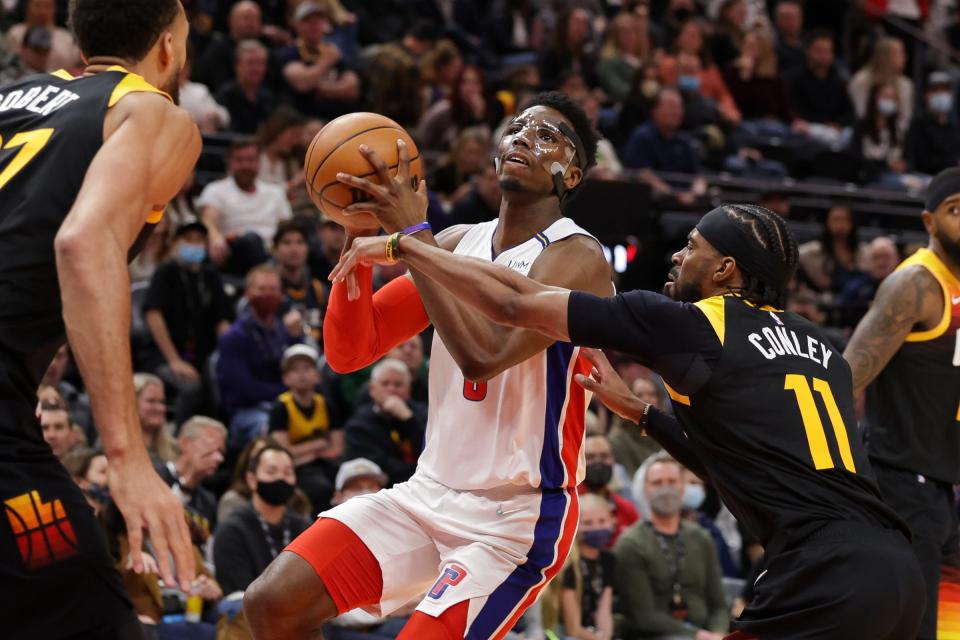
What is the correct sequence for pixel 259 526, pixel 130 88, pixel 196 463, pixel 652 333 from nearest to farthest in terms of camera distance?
pixel 130 88
pixel 652 333
pixel 259 526
pixel 196 463

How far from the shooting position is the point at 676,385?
4.46 meters

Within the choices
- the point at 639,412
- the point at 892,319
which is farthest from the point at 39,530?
the point at 892,319

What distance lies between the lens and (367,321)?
529cm

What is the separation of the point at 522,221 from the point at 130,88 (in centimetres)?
197

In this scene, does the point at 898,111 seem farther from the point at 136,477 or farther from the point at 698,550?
the point at 136,477

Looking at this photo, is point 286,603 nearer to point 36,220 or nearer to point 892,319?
point 36,220

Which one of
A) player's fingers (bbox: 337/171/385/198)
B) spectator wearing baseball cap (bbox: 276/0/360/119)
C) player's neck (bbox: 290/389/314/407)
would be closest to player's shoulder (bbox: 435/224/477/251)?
player's fingers (bbox: 337/171/385/198)

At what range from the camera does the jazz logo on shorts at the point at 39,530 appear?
3.45 meters

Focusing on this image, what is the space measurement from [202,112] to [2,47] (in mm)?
1969

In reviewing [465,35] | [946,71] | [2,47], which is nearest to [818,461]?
[2,47]

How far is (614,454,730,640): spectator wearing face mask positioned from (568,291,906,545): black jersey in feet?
17.1

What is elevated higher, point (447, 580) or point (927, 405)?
point (447, 580)

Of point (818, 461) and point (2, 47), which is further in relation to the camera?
point (2, 47)

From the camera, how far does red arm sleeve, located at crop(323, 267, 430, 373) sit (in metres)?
5.25
